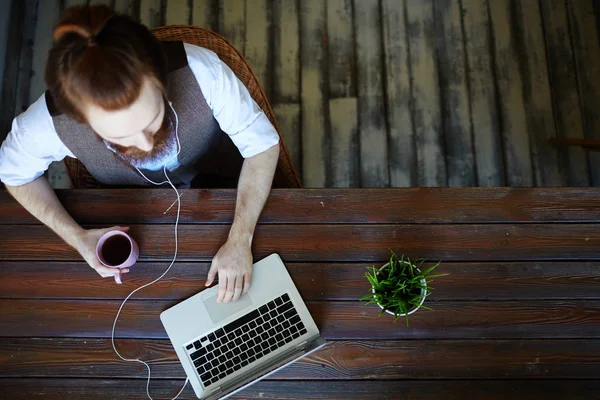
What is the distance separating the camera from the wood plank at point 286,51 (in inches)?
84.7

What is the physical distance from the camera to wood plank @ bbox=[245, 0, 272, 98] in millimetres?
2164

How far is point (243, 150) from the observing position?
127cm

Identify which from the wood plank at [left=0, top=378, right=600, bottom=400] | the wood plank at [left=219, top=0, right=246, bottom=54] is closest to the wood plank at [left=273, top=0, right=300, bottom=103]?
the wood plank at [left=219, top=0, right=246, bottom=54]

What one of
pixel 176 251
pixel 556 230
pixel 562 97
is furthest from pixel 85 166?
pixel 562 97

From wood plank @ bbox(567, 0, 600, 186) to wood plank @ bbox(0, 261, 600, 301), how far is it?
1.09 m

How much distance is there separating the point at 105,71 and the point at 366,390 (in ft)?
2.97

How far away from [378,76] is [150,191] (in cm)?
127

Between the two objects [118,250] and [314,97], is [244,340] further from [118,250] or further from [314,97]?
[314,97]

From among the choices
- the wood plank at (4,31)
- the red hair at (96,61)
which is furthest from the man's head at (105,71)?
the wood plank at (4,31)

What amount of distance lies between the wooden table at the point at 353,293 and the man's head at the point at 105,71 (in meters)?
0.32

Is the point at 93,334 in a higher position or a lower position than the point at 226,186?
lower

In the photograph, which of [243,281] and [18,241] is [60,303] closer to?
[18,241]

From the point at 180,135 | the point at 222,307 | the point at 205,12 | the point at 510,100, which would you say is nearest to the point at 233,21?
the point at 205,12

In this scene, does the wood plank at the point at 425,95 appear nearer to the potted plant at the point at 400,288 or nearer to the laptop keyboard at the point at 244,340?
the potted plant at the point at 400,288
